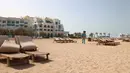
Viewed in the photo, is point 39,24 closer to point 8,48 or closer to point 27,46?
point 27,46

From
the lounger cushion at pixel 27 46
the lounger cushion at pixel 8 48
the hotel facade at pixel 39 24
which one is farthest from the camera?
the hotel facade at pixel 39 24

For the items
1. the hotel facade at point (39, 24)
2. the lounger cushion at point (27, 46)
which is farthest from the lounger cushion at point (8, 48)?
the hotel facade at point (39, 24)

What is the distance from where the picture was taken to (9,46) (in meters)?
7.39

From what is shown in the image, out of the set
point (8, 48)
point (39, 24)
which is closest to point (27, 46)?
point (8, 48)

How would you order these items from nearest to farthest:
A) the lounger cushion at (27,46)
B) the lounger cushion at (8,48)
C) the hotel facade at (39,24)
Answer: the lounger cushion at (8,48)
the lounger cushion at (27,46)
the hotel facade at (39,24)

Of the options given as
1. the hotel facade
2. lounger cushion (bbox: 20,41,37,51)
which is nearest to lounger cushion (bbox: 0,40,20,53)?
lounger cushion (bbox: 20,41,37,51)

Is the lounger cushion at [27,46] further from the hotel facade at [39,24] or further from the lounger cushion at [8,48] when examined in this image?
the hotel facade at [39,24]

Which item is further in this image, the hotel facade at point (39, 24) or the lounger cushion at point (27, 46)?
the hotel facade at point (39, 24)

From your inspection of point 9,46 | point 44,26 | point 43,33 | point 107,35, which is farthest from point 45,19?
point 9,46

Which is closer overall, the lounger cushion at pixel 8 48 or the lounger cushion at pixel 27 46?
the lounger cushion at pixel 8 48

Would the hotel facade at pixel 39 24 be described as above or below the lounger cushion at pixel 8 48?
above

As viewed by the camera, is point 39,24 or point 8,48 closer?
point 8,48

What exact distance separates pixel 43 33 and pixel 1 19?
1659 centimetres

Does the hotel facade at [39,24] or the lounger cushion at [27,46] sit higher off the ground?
the hotel facade at [39,24]
